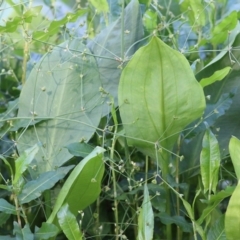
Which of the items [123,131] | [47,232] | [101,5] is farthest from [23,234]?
[101,5]

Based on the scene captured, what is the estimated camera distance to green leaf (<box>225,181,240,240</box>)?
30 centimetres

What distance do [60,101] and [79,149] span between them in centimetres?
8

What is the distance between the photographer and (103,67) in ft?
1.52

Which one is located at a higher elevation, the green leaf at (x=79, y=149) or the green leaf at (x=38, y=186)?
the green leaf at (x=79, y=149)

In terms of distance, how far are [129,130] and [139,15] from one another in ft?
0.44

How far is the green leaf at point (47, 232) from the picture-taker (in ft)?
1.15

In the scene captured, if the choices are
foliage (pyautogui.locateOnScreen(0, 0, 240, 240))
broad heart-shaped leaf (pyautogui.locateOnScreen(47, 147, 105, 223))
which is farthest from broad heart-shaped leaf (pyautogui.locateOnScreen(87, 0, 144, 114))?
broad heart-shaped leaf (pyautogui.locateOnScreen(47, 147, 105, 223))

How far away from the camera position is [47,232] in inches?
13.9

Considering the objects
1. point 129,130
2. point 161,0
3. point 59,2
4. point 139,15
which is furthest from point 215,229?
point 59,2

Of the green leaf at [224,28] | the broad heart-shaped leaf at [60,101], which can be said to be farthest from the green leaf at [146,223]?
the green leaf at [224,28]

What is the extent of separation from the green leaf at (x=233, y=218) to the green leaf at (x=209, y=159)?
0.04 meters

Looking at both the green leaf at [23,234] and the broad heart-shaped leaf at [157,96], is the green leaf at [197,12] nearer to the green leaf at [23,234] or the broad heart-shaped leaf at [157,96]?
the broad heart-shaped leaf at [157,96]

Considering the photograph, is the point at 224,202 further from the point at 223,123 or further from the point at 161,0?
the point at 161,0

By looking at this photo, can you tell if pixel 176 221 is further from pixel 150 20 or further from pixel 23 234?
pixel 150 20
